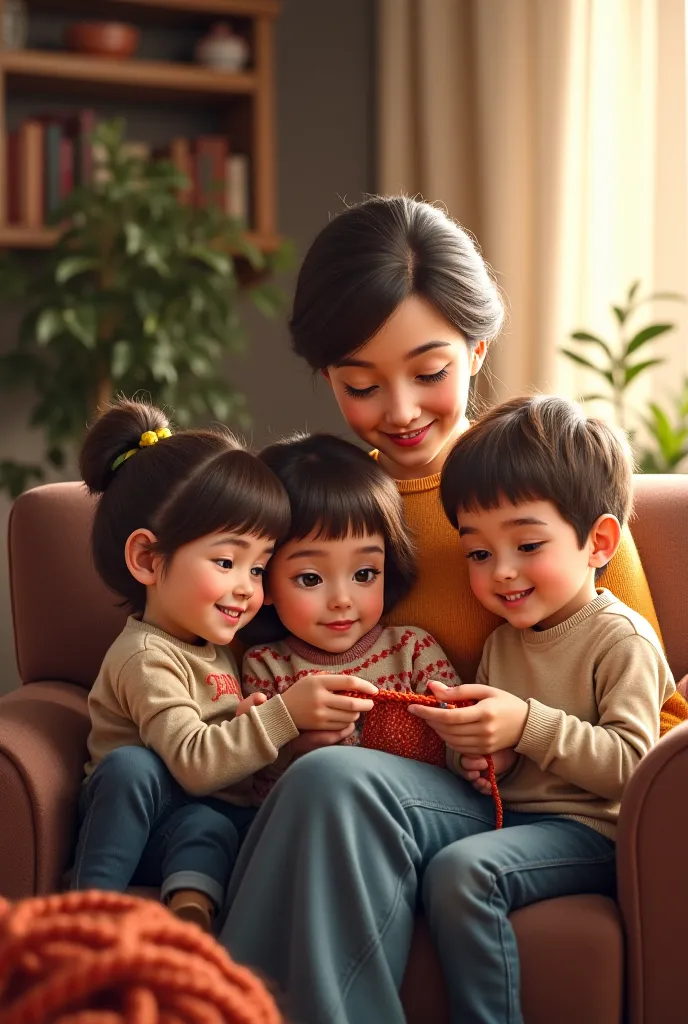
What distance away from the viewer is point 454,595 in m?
1.61

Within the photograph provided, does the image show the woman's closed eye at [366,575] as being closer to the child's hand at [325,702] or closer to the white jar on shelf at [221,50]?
the child's hand at [325,702]

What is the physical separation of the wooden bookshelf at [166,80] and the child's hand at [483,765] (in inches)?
97.3

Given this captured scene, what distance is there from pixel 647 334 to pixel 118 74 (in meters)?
1.73

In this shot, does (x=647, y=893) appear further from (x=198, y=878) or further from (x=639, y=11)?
(x=639, y=11)

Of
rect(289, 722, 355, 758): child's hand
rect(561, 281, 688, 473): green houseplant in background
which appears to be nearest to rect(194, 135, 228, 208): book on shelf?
rect(561, 281, 688, 473): green houseplant in background

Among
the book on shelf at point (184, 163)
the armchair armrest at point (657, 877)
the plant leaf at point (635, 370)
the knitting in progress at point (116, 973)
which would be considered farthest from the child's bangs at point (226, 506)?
the book on shelf at point (184, 163)

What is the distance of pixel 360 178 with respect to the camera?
401 cm

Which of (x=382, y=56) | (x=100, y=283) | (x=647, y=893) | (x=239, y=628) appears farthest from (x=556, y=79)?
(x=647, y=893)

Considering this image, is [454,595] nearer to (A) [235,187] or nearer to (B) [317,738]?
(B) [317,738]

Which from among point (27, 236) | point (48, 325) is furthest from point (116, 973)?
point (27, 236)

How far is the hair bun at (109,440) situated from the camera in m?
1.59

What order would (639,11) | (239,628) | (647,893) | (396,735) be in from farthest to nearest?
(639,11)
(239,628)
(396,735)
(647,893)

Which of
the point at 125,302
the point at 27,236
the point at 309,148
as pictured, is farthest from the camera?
the point at 309,148

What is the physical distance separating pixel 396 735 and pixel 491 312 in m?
0.61
